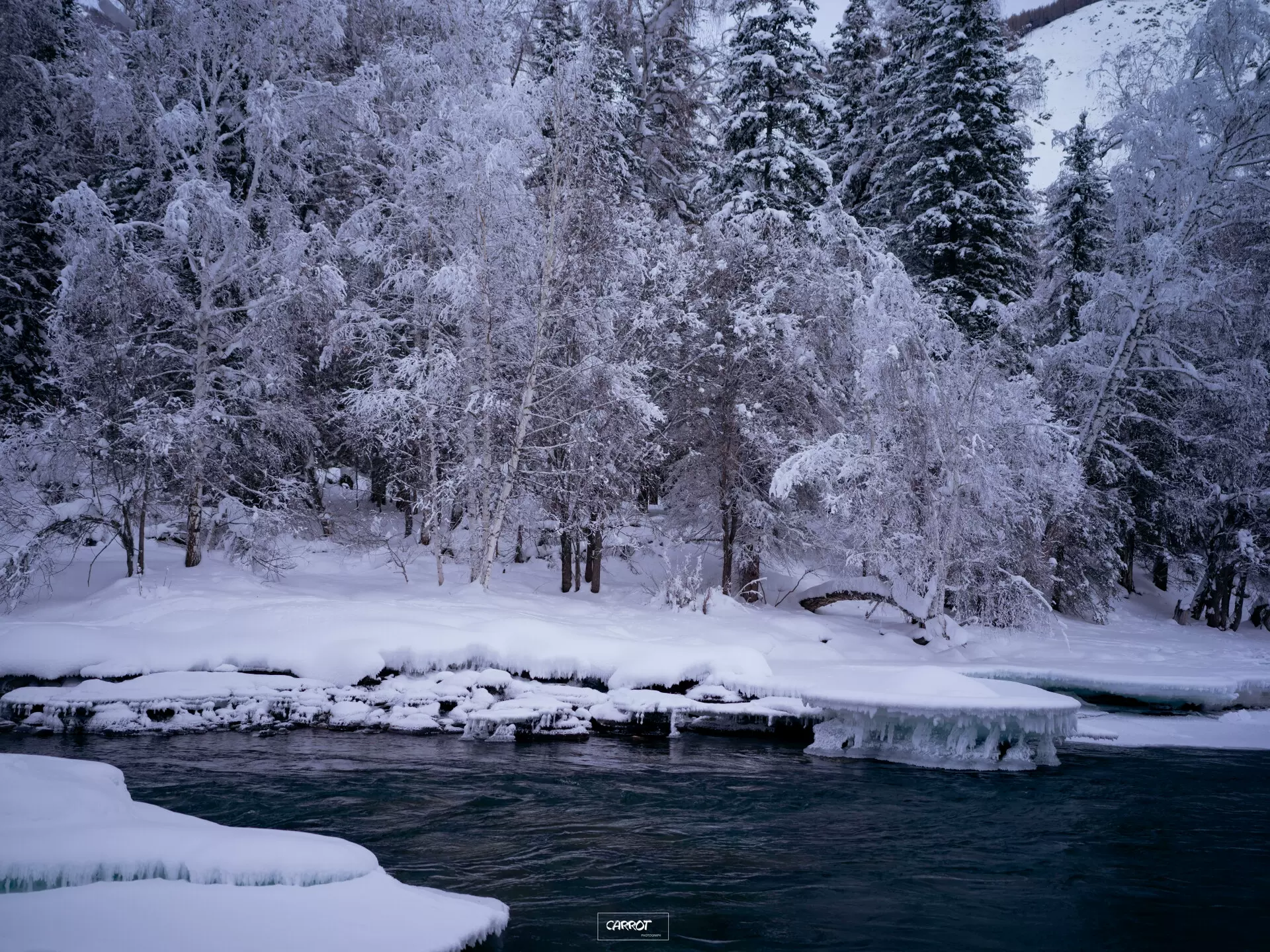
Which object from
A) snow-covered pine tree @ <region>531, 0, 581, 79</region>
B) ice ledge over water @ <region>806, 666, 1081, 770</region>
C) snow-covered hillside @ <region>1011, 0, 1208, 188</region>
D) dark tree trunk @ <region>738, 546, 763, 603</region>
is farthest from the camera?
snow-covered hillside @ <region>1011, 0, 1208, 188</region>

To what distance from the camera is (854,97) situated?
26031mm

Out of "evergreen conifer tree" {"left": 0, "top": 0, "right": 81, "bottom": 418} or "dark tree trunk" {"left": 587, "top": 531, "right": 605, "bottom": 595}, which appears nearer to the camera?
"evergreen conifer tree" {"left": 0, "top": 0, "right": 81, "bottom": 418}

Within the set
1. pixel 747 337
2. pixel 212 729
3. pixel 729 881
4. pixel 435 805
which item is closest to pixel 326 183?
pixel 747 337

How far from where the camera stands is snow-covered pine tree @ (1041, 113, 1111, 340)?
24.3 meters

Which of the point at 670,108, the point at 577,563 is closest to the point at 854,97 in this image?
the point at 670,108

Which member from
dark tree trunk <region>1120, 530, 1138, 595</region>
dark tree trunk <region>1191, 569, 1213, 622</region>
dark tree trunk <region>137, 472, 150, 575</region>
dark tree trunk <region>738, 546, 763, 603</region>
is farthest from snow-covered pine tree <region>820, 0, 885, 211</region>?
dark tree trunk <region>137, 472, 150, 575</region>

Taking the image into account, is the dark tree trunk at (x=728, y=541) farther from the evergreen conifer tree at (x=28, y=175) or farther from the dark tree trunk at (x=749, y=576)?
the evergreen conifer tree at (x=28, y=175)

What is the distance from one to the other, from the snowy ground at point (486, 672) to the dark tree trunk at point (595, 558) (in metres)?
4.06

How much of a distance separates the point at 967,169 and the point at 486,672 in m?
18.6

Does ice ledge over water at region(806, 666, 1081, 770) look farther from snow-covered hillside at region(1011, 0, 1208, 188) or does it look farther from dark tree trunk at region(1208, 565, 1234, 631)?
snow-covered hillside at region(1011, 0, 1208, 188)

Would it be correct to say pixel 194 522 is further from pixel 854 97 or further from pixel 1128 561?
pixel 1128 561

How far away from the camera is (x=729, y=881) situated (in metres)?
6.39

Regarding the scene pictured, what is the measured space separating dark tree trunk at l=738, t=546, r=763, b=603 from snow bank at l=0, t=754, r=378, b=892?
14.3 meters

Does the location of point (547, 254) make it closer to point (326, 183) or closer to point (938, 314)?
point (326, 183)
